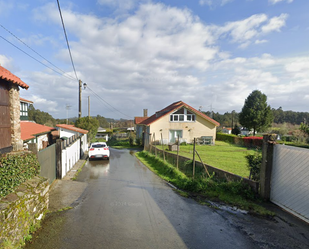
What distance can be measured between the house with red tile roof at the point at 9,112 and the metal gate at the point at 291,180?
7.88 meters

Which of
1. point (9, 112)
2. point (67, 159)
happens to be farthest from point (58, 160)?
point (9, 112)

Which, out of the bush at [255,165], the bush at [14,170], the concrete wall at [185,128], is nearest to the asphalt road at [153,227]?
the bush at [14,170]

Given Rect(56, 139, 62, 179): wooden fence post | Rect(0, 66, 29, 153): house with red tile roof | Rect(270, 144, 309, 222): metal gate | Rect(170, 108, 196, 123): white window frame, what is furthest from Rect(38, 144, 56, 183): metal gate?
Rect(170, 108, 196, 123): white window frame

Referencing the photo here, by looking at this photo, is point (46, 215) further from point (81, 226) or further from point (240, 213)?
point (240, 213)

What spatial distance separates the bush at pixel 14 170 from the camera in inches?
160

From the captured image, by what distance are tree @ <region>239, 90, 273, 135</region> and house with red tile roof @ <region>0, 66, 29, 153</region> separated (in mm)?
36646

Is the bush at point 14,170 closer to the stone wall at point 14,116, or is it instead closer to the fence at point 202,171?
the stone wall at point 14,116

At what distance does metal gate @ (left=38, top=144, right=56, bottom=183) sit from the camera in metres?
6.99

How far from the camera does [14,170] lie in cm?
447

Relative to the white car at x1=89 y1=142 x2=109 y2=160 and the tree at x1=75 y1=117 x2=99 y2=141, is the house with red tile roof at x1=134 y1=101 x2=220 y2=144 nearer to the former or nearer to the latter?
the tree at x1=75 y1=117 x2=99 y2=141

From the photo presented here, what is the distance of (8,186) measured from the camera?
13.6ft

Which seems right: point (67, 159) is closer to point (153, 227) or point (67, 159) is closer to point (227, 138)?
point (153, 227)

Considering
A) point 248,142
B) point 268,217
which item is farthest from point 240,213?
point 248,142

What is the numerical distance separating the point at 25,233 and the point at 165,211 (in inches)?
137
